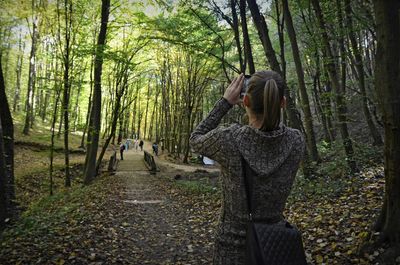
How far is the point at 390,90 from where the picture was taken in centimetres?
362

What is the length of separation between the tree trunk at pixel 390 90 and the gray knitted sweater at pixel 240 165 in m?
2.41

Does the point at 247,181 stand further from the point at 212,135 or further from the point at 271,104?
the point at 271,104

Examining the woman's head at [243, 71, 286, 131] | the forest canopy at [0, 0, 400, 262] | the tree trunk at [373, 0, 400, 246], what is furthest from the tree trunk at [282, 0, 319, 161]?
the woman's head at [243, 71, 286, 131]

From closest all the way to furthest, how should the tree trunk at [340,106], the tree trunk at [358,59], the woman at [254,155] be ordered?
the woman at [254,155], the tree trunk at [340,106], the tree trunk at [358,59]

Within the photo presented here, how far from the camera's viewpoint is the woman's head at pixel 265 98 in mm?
1589

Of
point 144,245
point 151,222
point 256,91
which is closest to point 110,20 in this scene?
point 151,222

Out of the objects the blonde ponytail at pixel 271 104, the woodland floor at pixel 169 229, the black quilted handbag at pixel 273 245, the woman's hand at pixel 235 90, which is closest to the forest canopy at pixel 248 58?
the woman's hand at pixel 235 90

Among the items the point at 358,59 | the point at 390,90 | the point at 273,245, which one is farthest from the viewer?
the point at 358,59

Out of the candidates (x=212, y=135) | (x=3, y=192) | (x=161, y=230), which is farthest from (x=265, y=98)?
(x=161, y=230)

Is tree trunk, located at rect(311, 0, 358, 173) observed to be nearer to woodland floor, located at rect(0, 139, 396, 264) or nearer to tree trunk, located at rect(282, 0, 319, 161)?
woodland floor, located at rect(0, 139, 396, 264)

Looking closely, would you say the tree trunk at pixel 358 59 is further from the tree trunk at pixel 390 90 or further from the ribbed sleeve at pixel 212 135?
the ribbed sleeve at pixel 212 135

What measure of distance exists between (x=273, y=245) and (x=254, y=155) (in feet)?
1.55

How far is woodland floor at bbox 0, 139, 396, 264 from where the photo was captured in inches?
192

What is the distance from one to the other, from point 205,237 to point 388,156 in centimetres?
437
